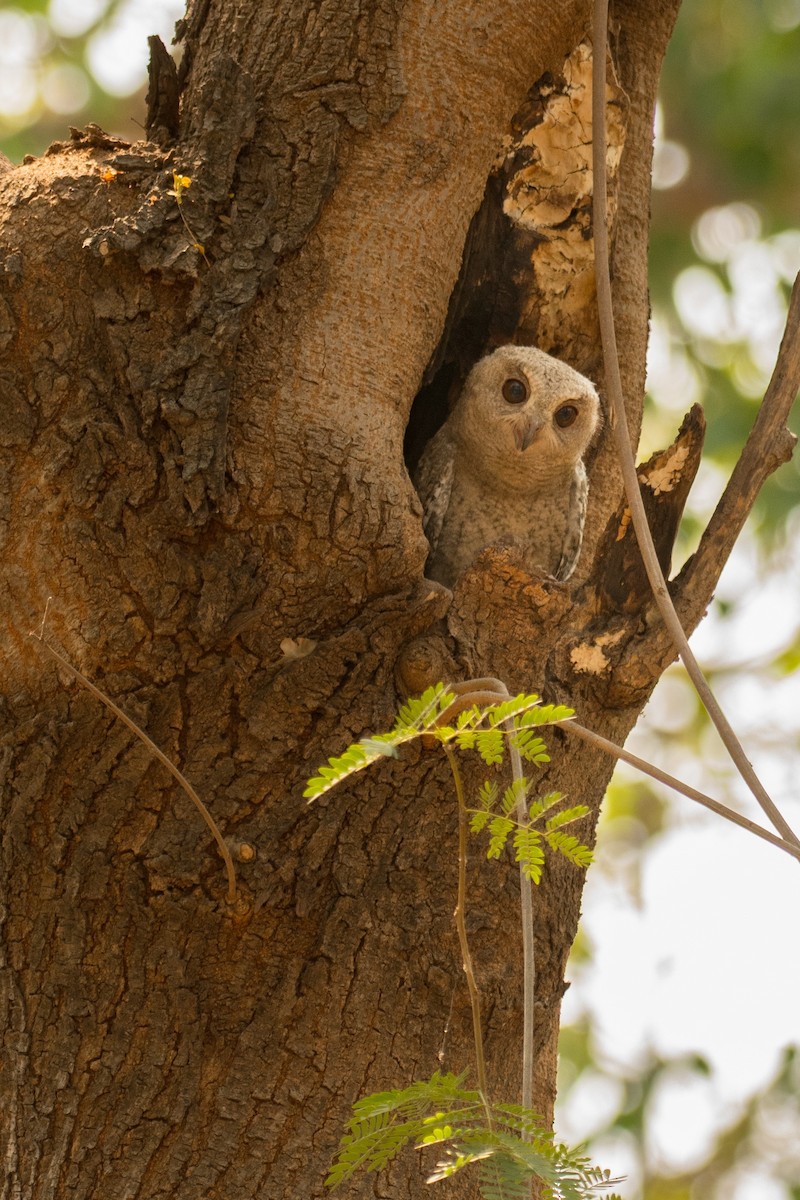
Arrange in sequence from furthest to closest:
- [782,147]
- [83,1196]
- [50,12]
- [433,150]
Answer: [50,12], [782,147], [433,150], [83,1196]

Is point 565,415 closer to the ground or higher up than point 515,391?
closer to the ground

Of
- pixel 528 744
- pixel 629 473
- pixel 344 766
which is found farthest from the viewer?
pixel 629 473

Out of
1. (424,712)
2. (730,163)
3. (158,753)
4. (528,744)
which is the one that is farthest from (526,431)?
(730,163)

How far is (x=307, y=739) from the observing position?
245 centimetres

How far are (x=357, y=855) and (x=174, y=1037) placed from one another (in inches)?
18.9

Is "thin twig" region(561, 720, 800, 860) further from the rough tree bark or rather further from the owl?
the owl

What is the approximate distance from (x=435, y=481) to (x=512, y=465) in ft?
1.45

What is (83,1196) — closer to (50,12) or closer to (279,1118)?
(279,1118)

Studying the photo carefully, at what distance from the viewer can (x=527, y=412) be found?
422cm

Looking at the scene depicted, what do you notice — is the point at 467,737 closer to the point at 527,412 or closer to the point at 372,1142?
the point at 372,1142

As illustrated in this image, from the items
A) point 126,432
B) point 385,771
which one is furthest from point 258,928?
point 126,432

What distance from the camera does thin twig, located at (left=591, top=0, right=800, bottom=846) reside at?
233cm

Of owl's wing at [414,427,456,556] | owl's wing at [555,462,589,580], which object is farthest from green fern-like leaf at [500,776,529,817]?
owl's wing at [414,427,456,556]

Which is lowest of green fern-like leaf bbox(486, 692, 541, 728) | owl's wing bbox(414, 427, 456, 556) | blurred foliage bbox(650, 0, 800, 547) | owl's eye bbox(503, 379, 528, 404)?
green fern-like leaf bbox(486, 692, 541, 728)
